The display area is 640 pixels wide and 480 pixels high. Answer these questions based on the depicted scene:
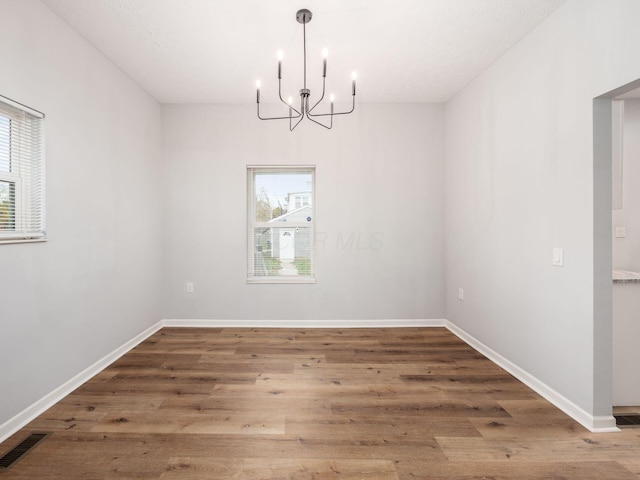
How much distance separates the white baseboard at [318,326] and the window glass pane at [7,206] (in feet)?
3.84

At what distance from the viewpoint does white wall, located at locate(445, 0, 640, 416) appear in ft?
6.47

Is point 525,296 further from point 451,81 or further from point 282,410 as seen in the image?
point 451,81

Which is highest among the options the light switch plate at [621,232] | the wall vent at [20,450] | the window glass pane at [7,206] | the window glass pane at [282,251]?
the window glass pane at [7,206]

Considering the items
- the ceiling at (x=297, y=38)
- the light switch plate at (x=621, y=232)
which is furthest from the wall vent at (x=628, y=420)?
the ceiling at (x=297, y=38)

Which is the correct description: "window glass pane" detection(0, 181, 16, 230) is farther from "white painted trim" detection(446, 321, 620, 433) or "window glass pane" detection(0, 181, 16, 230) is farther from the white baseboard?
"white painted trim" detection(446, 321, 620, 433)

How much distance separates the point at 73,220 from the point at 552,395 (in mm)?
3774

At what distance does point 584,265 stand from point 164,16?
11.0 feet

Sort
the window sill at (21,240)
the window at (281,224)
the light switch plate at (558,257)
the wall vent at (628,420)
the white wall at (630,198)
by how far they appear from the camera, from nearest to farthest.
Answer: the window sill at (21,240) → the wall vent at (628,420) → the light switch plate at (558,257) → the white wall at (630,198) → the window at (281,224)

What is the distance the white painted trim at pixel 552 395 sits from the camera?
6.47 feet

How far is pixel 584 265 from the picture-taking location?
2033mm

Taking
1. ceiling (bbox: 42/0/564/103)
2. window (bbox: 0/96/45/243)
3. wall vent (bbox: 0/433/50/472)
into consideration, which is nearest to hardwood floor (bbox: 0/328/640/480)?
wall vent (bbox: 0/433/50/472)

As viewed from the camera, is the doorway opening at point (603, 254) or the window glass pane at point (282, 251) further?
the window glass pane at point (282, 251)

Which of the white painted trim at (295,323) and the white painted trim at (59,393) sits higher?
the white painted trim at (295,323)

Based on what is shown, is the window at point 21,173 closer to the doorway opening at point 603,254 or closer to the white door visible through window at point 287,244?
the white door visible through window at point 287,244
